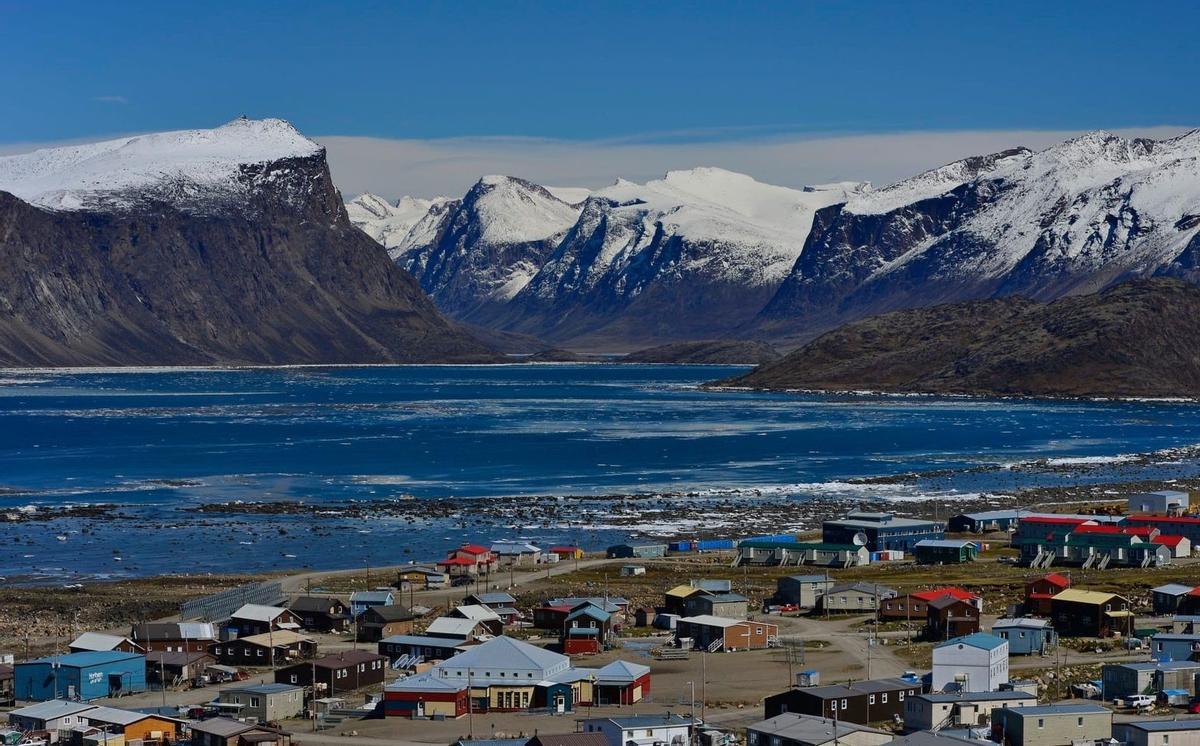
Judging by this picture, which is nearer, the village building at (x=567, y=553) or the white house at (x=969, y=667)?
the white house at (x=969, y=667)

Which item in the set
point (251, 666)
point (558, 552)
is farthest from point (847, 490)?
point (251, 666)

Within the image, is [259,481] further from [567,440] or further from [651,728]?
[651,728]

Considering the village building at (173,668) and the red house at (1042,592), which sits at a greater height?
the red house at (1042,592)

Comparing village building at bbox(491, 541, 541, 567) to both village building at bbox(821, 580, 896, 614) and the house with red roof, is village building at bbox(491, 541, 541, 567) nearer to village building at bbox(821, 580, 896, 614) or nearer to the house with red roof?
the house with red roof

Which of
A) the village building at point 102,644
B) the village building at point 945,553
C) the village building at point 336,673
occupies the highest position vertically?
the village building at point 102,644

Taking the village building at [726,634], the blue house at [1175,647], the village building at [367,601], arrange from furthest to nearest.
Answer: the village building at [367,601]
the village building at [726,634]
the blue house at [1175,647]

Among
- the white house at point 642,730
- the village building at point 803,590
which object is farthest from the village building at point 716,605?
the white house at point 642,730

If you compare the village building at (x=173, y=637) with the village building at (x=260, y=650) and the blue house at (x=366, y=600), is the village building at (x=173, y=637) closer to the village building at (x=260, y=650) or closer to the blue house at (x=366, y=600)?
the village building at (x=260, y=650)

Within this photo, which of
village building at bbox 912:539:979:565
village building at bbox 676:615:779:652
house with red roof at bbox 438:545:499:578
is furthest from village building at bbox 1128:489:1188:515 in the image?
village building at bbox 676:615:779:652
